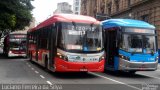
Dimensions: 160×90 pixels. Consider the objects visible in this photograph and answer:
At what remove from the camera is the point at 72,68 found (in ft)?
54.9

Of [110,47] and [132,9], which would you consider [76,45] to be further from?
[132,9]

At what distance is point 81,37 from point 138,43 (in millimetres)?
3427

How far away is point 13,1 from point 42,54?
20939mm

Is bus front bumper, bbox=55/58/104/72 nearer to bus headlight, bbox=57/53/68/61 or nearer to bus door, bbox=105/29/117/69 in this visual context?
bus headlight, bbox=57/53/68/61

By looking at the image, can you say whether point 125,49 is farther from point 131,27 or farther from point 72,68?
point 72,68

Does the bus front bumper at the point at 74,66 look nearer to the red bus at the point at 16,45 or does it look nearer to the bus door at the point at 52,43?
the bus door at the point at 52,43

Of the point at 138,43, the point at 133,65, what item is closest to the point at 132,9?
the point at 138,43

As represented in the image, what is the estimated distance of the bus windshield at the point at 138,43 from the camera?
18.5 m

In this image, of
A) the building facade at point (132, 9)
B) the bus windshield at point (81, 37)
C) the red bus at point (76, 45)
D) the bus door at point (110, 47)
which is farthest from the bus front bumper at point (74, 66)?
the building facade at point (132, 9)

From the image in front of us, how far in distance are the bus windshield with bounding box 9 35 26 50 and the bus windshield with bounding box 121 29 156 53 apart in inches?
823

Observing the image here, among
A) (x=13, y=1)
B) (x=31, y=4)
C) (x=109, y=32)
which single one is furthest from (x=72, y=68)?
(x=31, y=4)

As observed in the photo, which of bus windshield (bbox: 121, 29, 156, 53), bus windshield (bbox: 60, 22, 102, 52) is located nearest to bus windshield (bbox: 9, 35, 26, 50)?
bus windshield (bbox: 121, 29, 156, 53)

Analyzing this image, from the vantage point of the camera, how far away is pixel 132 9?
4969cm

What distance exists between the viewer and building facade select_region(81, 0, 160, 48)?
41.9 meters
